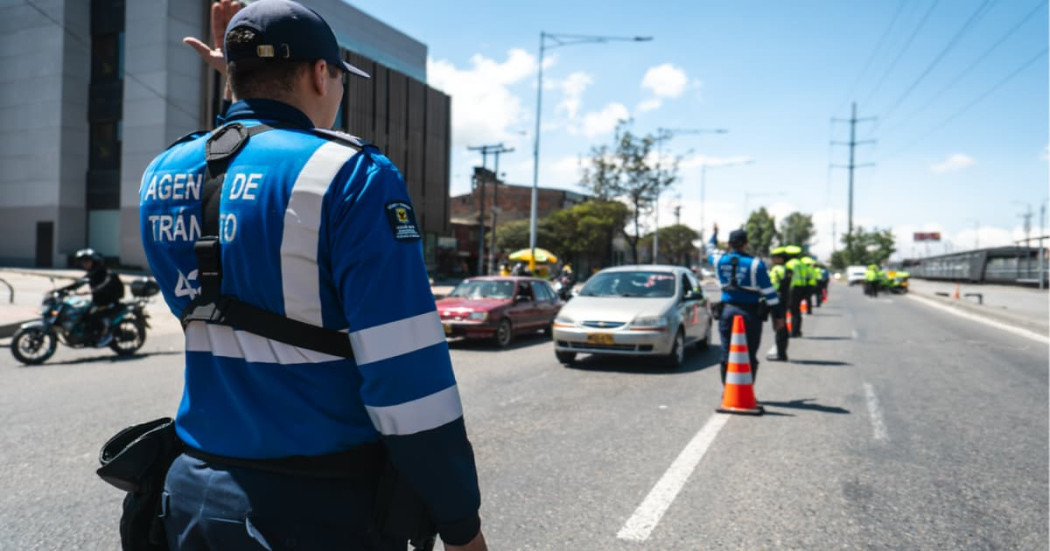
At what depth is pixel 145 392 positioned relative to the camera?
25.4 feet

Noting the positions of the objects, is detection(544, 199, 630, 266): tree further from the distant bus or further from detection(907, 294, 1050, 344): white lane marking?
detection(907, 294, 1050, 344): white lane marking

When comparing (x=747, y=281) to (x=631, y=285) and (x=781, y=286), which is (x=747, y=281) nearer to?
(x=631, y=285)

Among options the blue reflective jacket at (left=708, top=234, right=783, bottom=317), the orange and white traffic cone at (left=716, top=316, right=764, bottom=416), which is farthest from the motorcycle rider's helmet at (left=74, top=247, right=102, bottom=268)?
the orange and white traffic cone at (left=716, top=316, right=764, bottom=416)

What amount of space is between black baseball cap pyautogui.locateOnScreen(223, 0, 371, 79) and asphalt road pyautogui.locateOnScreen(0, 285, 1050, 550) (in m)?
2.85

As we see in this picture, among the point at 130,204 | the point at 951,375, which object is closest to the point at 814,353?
the point at 951,375

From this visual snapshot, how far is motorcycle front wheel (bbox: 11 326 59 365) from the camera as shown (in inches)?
386

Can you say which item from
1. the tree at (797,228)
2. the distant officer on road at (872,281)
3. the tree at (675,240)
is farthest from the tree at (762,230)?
the distant officer on road at (872,281)

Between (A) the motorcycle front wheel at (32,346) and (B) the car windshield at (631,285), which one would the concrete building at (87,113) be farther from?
(A) the motorcycle front wheel at (32,346)

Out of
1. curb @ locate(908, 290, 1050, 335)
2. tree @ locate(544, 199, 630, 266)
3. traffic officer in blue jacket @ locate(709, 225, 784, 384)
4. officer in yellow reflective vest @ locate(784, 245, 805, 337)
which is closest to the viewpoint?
traffic officer in blue jacket @ locate(709, 225, 784, 384)

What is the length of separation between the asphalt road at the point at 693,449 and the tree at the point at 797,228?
122 meters

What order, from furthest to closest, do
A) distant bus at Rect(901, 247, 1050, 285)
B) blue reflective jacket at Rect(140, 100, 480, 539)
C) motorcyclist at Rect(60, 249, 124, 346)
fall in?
distant bus at Rect(901, 247, 1050, 285)
motorcyclist at Rect(60, 249, 124, 346)
blue reflective jacket at Rect(140, 100, 480, 539)

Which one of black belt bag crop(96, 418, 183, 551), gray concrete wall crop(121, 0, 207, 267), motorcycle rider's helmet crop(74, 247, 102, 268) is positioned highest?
gray concrete wall crop(121, 0, 207, 267)

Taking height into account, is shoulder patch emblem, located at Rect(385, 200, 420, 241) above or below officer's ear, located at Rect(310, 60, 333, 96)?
below

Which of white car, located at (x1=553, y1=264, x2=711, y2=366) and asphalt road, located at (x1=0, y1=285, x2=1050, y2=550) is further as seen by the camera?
white car, located at (x1=553, y1=264, x2=711, y2=366)
